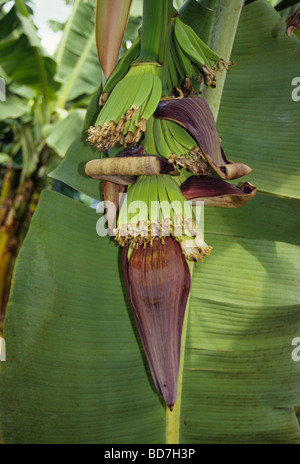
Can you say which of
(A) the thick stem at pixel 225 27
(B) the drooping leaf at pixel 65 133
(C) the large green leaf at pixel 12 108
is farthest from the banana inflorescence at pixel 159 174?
(C) the large green leaf at pixel 12 108


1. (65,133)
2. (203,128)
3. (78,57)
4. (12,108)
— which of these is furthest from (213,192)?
(78,57)

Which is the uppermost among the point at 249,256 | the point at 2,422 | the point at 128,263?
the point at 249,256

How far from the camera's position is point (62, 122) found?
1.28 m

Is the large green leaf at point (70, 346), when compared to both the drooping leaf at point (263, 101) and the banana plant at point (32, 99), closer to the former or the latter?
the drooping leaf at point (263, 101)

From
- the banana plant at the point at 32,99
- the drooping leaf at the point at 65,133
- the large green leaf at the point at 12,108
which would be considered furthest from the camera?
the large green leaf at the point at 12,108

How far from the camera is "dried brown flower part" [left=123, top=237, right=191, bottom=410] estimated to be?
333 millimetres

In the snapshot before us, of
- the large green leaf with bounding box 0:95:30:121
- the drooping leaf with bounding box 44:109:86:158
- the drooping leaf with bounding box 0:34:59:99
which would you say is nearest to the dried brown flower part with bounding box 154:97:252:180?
the drooping leaf with bounding box 44:109:86:158

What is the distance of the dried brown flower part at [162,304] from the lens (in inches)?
13.1

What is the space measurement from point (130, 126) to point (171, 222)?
3.3 inches

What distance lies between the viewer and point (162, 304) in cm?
34

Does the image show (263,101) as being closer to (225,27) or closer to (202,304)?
(225,27)

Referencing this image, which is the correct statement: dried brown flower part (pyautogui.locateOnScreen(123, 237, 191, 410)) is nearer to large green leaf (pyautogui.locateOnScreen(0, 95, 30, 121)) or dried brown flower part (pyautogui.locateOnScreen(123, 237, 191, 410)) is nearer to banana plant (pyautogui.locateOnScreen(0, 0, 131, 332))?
banana plant (pyautogui.locateOnScreen(0, 0, 131, 332))

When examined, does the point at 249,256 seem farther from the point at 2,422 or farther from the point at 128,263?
the point at 2,422

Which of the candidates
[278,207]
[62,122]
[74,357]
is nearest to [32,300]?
[74,357]
